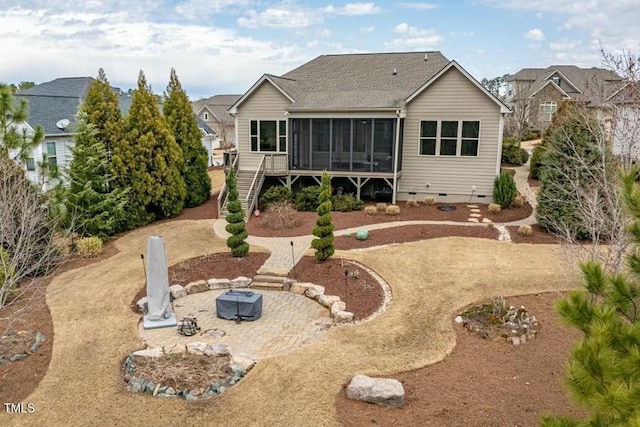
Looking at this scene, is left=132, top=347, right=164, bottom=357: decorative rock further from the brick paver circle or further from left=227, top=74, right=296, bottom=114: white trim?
left=227, top=74, right=296, bottom=114: white trim

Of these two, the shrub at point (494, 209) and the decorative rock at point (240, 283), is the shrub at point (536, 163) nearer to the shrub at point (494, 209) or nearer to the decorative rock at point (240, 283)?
the shrub at point (494, 209)

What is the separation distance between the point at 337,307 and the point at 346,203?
9857 mm

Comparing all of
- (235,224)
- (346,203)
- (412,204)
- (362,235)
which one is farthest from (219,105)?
(235,224)

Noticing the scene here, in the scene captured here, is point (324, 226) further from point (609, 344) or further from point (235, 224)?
point (609, 344)

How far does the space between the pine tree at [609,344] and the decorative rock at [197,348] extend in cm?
649

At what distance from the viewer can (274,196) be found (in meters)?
21.2

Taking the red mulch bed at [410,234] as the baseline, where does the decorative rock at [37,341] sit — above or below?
below

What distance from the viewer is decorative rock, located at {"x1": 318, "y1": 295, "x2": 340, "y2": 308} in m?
11.5

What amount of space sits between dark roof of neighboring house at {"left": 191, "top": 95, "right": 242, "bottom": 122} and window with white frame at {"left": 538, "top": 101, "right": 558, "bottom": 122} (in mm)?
35839

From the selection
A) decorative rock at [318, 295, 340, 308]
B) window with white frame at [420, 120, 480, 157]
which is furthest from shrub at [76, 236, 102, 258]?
window with white frame at [420, 120, 480, 157]

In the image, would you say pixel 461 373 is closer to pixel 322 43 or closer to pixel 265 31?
pixel 265 31

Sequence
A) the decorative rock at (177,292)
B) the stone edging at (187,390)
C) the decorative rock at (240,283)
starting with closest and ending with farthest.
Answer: the stone edging at (187,390) < the decorative rock at (177,292) < the decorative rock at (240,283)

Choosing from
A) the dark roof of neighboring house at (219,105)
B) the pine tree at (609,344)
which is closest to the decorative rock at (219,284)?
the pine tree at (609,344)

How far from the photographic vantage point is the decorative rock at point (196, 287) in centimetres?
1279
